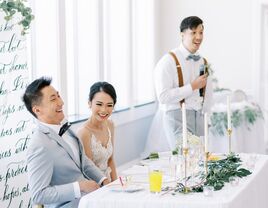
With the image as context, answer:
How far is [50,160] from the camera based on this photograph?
318 cm

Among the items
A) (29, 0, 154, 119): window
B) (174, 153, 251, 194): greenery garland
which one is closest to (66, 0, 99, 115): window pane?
(29, 0, 154, 119): window

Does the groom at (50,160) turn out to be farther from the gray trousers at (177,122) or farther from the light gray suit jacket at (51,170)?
the gray trousers at (177,122)

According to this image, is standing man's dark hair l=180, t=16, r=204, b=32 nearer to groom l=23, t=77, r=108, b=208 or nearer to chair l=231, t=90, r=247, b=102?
groom l=23, t=77, r=108, b=208

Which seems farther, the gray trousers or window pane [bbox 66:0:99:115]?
window pane [bbox 66:0:99:115]

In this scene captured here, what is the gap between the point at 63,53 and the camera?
5.20 metres

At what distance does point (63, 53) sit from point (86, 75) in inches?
30.7

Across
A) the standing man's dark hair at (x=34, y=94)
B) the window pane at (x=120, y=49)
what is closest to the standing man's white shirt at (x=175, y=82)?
the standing man's dark hair at (x=34, y=94)

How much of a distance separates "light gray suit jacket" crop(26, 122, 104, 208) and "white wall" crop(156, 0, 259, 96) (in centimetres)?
415

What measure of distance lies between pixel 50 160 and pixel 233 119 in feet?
11.3

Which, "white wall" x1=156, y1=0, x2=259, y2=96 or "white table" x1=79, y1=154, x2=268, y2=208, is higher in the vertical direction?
"white wall" x1=156, y1=0, x2=259, y2=96

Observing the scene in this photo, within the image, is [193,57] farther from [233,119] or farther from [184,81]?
[233,119]

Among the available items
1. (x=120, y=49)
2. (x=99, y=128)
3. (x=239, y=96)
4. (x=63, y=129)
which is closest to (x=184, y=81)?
(x=99, y=128)

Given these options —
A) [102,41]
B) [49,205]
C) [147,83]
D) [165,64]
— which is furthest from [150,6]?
[49,205]

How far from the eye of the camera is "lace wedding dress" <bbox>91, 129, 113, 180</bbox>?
3885mm
